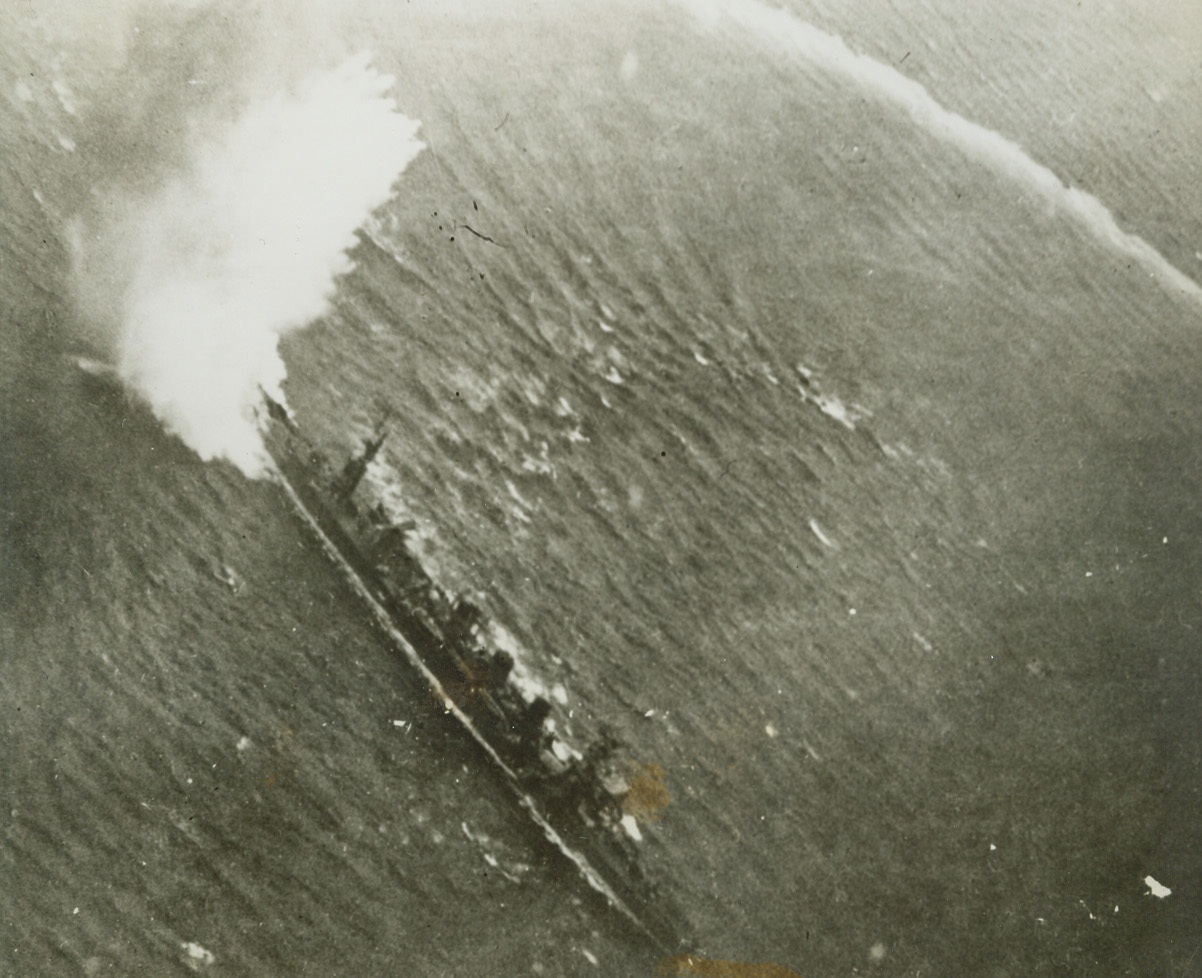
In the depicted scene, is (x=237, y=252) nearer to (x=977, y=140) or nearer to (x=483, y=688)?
(x=483, y=688)

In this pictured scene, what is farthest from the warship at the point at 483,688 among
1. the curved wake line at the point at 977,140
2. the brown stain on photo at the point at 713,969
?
the curved wake line at the point at 977,140

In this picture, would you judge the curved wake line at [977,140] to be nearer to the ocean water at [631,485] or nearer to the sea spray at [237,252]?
the ocean water at [631,485]

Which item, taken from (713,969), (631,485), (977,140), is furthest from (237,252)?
(713,969)

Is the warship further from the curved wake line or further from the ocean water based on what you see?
the curved wake line

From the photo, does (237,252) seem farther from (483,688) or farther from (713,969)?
(713,969)

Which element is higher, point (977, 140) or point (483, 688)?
point (977, 140)

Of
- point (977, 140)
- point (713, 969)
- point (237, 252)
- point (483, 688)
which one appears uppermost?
point (977, 140)

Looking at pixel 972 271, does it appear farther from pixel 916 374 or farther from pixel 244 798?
pixel 244 798
